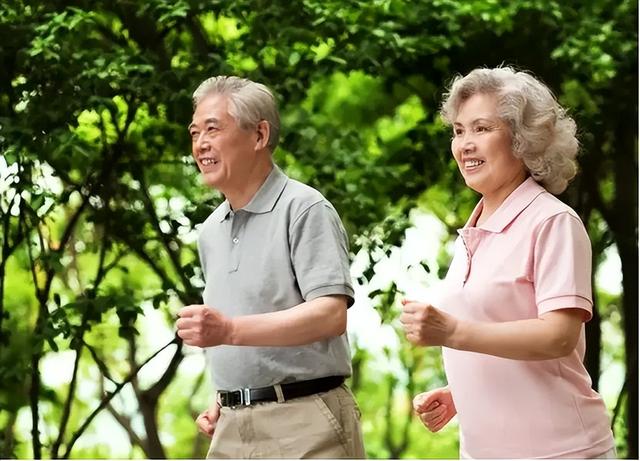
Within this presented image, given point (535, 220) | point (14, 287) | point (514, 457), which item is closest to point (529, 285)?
→ point (535, 220)

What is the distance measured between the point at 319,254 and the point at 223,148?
29cm

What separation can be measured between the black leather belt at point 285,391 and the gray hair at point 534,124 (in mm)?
542

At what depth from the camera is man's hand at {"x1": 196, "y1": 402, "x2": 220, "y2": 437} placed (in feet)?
6.74

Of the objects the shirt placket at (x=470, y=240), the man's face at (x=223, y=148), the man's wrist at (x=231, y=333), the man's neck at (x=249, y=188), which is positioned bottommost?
the man's wrist at (x=231, y=333)

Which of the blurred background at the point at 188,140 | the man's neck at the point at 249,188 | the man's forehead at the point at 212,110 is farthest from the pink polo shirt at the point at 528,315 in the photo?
the blurred background at the point at 188,140

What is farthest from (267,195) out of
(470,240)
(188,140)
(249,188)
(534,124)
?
(188,140)

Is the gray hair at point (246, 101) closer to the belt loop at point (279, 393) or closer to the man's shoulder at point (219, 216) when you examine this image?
the man's shoulder at point (219, 216)

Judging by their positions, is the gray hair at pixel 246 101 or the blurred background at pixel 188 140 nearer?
the gray hair at pixel 246 101

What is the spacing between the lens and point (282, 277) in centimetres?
193

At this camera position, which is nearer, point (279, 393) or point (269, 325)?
point (269, 325)

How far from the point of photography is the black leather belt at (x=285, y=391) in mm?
1938

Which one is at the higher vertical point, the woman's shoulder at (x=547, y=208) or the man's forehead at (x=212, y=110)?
the man's forehead at (x=212, y=110)

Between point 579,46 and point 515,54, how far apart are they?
353mm

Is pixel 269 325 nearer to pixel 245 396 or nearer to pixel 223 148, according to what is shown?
pixel 245 396
